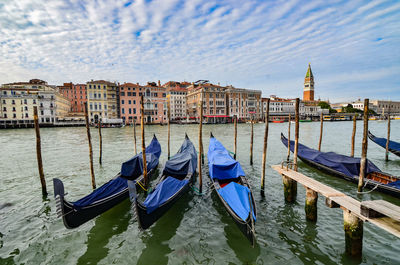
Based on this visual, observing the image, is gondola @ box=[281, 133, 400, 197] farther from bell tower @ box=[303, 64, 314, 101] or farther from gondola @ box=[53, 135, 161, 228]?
bell tower @ box=[303, 64, 314, 101]

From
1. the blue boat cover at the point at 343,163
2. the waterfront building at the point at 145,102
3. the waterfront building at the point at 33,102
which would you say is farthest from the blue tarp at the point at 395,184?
the waterfront building at the point at 33,102

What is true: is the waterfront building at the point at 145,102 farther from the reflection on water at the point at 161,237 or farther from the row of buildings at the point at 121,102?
the reflection on water at the point at 161,237

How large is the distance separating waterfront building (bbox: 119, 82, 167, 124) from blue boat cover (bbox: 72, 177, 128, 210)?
4330 cm

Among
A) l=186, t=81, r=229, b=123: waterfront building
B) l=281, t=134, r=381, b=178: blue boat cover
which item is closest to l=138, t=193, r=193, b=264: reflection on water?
l=281, t=134, r=381, b=178: blue boat cover

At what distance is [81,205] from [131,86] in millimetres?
46586

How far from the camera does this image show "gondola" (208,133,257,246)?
3.74 m

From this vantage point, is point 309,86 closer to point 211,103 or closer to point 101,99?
point 211,103

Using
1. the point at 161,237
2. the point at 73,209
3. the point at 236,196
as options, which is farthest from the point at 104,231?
the point at 236,196

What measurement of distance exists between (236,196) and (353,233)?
83.6 inches

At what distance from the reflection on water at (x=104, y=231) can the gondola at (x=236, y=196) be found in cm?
243

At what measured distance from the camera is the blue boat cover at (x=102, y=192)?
416 centimetres

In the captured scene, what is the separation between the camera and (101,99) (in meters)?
45.1

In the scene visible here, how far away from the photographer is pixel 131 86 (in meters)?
47.0

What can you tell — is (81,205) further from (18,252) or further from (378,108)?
(378,108)
